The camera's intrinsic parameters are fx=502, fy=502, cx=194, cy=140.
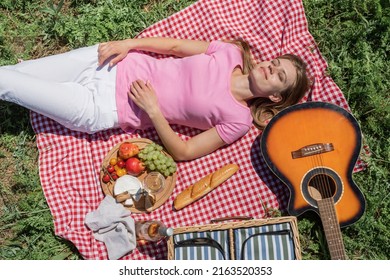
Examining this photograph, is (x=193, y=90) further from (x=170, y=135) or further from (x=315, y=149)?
(x=315, y=149)

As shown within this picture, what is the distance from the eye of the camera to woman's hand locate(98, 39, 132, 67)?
4.98 metres

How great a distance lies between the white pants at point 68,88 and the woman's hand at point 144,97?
230 mm

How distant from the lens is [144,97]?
4.84 metres

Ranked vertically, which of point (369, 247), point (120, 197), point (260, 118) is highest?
point (260, 118)

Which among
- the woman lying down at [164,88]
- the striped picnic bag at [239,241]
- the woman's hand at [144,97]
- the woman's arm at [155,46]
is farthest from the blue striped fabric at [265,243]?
the woman's arm at [155,46]

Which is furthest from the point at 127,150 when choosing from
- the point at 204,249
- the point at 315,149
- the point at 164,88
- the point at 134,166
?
the point at 315,149

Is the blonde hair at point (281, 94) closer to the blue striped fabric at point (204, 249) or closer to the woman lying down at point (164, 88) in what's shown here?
the woman lying down at point (164, 88)

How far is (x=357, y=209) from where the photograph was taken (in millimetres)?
4723

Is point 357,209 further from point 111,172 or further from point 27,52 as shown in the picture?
point 27,52

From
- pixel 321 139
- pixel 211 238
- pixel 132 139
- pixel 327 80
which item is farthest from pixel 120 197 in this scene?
pixel 327 80

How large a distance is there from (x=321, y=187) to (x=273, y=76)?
3.82ft

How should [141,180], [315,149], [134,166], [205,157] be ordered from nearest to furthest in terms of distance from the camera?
[315,149] < [134,166] < [141,180] < [205,157]

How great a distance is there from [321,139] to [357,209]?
74 cm

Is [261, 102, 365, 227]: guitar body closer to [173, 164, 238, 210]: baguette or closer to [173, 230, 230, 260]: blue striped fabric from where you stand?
[173, 164, 238, 210]: baguette
